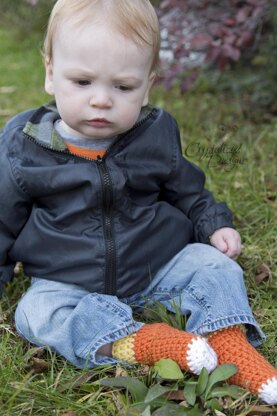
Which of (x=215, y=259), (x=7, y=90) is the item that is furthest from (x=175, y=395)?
(x=7, y=90)

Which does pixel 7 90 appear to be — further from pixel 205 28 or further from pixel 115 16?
pixel 115 16

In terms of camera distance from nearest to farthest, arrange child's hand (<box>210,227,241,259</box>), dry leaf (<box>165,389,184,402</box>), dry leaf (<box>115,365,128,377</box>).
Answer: dry leaf (<box>165,389,184,402</box>), dry leaf (<box>115,365,128,377</box>), child's hand (<box>210,227,241,259</box>)

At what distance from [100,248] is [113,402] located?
1.82 ft

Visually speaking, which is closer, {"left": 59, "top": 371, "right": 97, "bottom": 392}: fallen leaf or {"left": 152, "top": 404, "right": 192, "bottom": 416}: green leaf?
{"left": 152, "top": 404, "right": 192, "bottom": 416}: green leaf

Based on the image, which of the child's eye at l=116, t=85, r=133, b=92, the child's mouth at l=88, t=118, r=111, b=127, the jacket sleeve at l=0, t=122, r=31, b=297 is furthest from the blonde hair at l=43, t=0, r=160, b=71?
the jacket sleeve at l=0, t=122, r=31, b=297

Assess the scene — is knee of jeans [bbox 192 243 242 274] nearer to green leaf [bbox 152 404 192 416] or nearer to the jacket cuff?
the jacket cuff

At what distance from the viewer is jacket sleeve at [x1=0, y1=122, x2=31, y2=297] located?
2.29m

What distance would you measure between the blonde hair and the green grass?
953mm

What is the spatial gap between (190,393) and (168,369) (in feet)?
0.35

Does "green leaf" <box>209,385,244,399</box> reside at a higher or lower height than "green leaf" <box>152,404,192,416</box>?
lower

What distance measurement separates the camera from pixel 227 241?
8.23ft

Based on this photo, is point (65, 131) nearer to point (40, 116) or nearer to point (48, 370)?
point (40, 116)

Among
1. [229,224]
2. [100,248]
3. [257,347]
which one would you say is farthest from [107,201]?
[257,347]

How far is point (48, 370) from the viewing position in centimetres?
212
